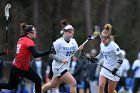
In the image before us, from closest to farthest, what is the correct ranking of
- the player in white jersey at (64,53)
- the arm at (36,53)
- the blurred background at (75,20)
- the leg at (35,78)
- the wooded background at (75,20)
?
the arm at (36,53)
the leg at (35,78)
the player in white jersey at (64,53)
the blurred background at (75,20)
the wooded background at (75,20)

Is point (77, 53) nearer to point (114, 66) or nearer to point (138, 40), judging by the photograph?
point (114, 66)

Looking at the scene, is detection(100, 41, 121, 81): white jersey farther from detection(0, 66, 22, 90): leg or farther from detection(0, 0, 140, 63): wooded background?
detection(0, 0, 140, 63): wooded background

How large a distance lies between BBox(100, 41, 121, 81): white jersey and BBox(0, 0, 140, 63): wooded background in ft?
72.0

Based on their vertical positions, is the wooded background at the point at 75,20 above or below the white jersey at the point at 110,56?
above

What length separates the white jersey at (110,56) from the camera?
57.9ft

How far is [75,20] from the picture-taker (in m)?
57.1

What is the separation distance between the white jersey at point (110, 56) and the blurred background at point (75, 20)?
21622 mm

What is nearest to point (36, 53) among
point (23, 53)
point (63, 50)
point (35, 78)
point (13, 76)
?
point (23, 53)

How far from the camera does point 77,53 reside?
58.3 ft

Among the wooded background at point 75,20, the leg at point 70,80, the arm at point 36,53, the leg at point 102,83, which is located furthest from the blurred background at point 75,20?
the arm at point 36,53

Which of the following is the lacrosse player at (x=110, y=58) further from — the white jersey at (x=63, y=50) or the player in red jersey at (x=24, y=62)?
the player in red jersey at (x=24, y=62)

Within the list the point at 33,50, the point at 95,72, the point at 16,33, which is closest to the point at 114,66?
the point at 33,50

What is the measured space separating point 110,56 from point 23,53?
9.23 ft

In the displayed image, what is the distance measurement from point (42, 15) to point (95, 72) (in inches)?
930
